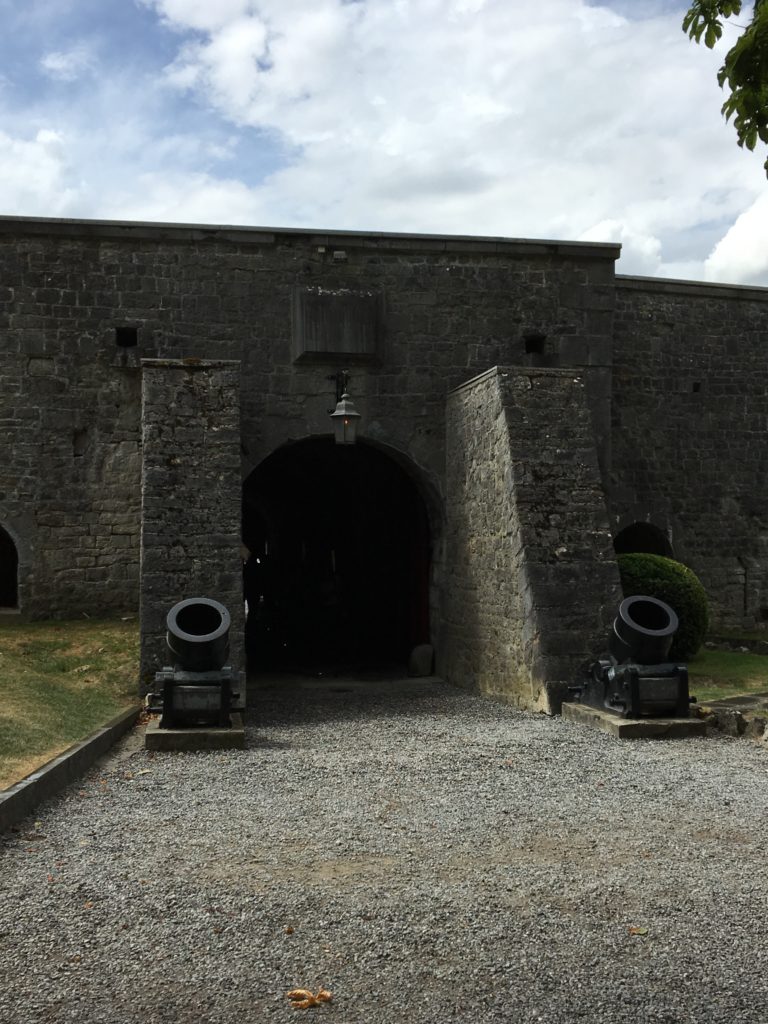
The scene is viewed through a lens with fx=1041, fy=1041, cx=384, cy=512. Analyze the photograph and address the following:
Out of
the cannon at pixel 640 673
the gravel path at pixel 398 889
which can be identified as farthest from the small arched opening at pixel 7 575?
the cannon at pixel 640 673

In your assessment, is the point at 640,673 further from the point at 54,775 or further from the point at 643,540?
the point at 643,540

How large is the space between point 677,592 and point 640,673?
3.75 metres

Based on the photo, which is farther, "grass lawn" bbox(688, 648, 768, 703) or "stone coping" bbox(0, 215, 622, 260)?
"stone coping" bbox(0, 215, 622, 260)

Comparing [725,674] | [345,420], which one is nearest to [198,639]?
[345,420]

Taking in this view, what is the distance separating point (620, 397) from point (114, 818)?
10.9m

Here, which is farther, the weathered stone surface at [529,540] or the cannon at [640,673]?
the weathered stone surface at [529,540]

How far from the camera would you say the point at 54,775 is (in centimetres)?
602

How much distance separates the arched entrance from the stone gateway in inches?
6.2

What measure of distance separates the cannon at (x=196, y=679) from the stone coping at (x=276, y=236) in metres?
5.54

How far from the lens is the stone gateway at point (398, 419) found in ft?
31.7

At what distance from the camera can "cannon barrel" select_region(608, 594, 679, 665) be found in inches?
322

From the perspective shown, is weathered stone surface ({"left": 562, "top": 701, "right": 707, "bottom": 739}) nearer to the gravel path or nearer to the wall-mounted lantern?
the gravel path

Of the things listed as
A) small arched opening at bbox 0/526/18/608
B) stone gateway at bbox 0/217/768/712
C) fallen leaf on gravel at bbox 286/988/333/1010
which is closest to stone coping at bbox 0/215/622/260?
stone gateway at bbox 0/217/768/712

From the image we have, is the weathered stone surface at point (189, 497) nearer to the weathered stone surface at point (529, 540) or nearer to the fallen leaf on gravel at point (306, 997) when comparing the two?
the weathered stone surface at point (529, 540)
